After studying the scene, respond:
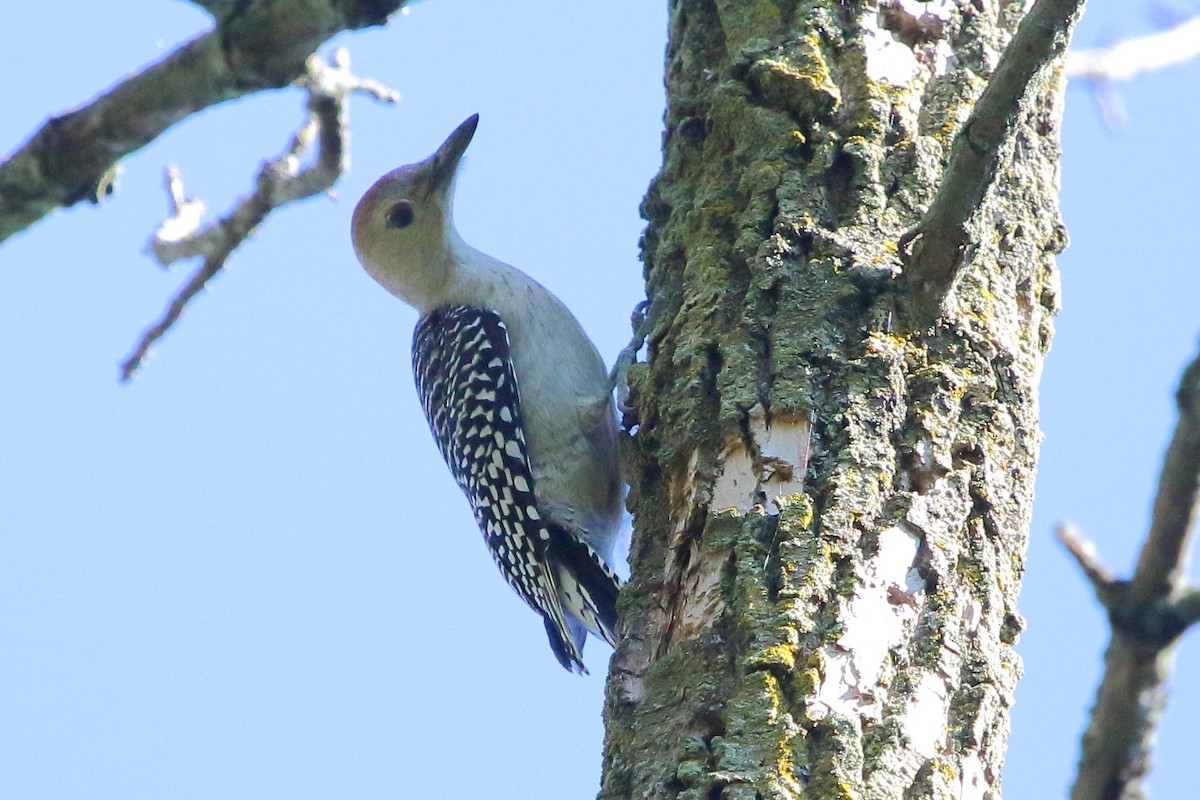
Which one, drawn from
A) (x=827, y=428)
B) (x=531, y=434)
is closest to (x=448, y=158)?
(x=531, y=434)

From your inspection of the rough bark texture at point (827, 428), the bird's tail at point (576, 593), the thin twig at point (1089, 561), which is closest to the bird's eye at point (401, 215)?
the bird's tail at point (576, 593)

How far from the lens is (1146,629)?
1.55 metres

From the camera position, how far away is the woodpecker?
5.64 m

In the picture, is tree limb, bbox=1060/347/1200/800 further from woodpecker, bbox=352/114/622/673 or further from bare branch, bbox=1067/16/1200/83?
bare branch, bbox=1067/16/1200/83

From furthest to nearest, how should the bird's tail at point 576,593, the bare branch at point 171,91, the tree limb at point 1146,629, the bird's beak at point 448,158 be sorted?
the bird's beak at point 448,158, the bird's tail at point 576,593, the bare branch at point 171,91, the tree limb at point 1146,629

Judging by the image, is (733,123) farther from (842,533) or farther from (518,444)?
(518,444)

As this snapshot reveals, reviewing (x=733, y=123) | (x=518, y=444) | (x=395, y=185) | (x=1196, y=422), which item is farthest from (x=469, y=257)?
(x=1196, y=422)

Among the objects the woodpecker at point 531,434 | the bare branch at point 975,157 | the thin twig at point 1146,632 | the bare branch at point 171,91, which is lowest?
the thin twig at point 1146,632

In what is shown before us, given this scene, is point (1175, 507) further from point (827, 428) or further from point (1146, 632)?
point (827, 428)

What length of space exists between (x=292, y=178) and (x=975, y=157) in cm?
177

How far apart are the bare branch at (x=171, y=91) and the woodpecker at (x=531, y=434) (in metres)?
3.17

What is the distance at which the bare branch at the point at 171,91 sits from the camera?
7.68 feet

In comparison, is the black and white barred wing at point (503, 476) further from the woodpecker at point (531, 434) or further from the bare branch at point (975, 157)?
the bare branch at point (975, 157)

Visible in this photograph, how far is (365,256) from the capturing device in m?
7.64
